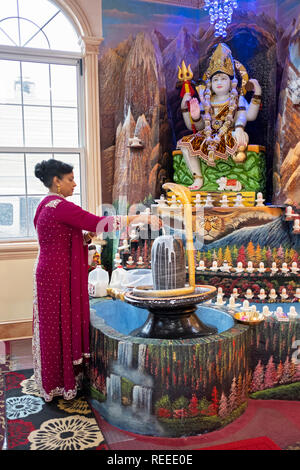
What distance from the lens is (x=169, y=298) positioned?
2400 millimetres

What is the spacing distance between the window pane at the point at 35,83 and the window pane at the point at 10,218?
48.4 inches

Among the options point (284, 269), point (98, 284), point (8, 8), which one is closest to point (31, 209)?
point (98, 284)

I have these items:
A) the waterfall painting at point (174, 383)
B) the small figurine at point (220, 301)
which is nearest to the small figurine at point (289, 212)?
the small figurine at point (220, 301)

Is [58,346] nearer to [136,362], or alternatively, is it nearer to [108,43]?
[136,362]

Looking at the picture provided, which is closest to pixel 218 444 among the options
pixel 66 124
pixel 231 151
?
pixel 231 151

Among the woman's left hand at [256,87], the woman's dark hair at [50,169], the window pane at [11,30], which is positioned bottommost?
the woman's dark hair at [50,169]

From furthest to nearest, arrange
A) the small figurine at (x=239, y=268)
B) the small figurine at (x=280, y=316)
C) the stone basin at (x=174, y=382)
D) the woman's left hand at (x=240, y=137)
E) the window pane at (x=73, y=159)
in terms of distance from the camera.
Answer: the window pane at (x=73, y=159), the woman's left hand at (x=240, y=137), the small figurine at (x=239, y=268), the small figurine at (x=280, y=316), the stone basin at (x=174, y=382)

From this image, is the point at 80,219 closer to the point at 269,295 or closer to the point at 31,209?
the point at 269,295

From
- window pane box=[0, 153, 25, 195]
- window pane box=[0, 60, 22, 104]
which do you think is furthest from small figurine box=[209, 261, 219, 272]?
window pane box=[0, 60, 22, 104]

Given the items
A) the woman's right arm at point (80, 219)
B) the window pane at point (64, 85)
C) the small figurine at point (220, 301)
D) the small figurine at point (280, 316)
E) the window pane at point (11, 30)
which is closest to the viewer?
the woman's right arm at point (80, 219)

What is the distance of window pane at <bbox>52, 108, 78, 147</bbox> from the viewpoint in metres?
5.01

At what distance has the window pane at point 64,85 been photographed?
4.95 metres

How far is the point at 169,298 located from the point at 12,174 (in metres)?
3.24

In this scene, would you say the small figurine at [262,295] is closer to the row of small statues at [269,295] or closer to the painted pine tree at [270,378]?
the row of small statues at [269,295]
